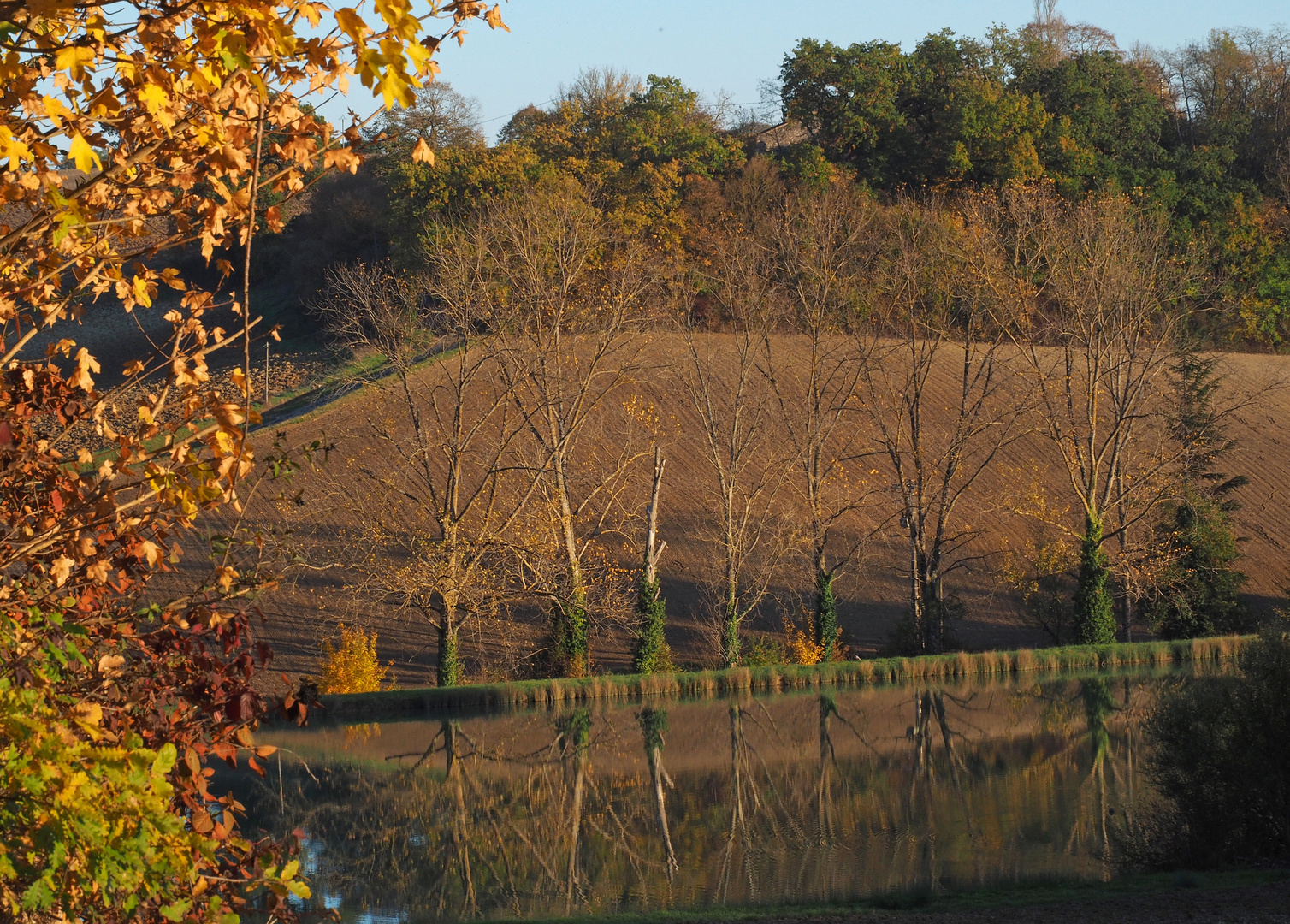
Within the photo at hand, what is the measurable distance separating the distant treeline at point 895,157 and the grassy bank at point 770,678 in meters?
24.8

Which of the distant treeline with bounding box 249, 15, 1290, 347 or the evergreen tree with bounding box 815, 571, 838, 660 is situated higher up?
the distant treeline with bounding box 249, 15, 1290, 347

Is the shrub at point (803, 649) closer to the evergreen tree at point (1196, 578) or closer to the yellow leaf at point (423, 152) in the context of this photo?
the evergreen tree at point (1196, 578)

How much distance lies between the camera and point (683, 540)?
37.3m

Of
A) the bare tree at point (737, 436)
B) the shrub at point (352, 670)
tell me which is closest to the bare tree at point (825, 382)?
the bare tree at point (737, 436)

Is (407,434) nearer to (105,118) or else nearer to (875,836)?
(875,836)

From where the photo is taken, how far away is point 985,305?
3622 cm

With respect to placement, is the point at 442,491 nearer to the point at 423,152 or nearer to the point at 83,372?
the point at 83,372

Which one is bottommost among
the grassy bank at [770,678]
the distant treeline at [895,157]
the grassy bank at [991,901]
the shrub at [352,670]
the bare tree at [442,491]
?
the grassy bank at [770,678]

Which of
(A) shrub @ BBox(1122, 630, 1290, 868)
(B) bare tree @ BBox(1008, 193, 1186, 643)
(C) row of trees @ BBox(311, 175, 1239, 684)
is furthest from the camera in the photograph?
(B) bare tree @ BBox(1008, 193, 1186, 643)

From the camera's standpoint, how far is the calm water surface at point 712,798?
12.1 metres

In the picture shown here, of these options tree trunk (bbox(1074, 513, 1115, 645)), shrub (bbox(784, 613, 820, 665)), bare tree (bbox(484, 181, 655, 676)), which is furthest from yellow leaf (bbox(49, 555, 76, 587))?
tree trunk (bbox(1074, 513, 1115, 645))

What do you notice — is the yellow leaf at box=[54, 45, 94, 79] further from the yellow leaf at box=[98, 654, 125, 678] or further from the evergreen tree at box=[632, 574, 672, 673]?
the evergreen tree at box=[632, 574, 672, 673]

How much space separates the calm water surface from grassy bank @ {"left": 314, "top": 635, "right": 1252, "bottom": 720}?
3.47ft

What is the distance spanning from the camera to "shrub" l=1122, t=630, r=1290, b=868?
11383mm
